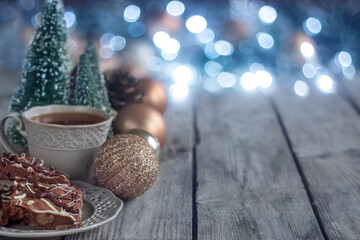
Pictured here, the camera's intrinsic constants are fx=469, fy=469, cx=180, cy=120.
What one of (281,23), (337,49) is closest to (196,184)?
(281,23)

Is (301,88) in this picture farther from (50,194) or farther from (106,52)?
(50,194)

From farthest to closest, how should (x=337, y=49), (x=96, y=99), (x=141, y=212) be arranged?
(x=337, y=49) → (x=96, y=99) → (x=141, y=212)

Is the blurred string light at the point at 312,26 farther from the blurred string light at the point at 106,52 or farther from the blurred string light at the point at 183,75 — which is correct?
the blurred string light at the point at 106,52

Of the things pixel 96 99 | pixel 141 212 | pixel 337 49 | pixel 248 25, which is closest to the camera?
pixel 141 212

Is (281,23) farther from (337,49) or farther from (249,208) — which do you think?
(249,208)

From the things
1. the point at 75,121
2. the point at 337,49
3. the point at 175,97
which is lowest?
the point at 175,97
